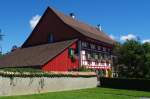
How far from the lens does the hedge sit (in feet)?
125

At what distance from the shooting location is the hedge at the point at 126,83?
3800cm

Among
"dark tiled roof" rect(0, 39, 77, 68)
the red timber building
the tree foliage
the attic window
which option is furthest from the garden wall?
the attic window

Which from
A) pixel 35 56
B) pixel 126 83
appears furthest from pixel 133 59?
pixel 35 56

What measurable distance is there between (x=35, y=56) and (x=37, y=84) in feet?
51.0

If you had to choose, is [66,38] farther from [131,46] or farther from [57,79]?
[57,79]

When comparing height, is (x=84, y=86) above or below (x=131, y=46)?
below

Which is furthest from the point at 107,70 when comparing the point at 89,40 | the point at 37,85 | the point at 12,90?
the point at 12,90

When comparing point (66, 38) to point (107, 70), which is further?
point (107, 70)

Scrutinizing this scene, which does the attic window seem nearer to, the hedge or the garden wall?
the hedge

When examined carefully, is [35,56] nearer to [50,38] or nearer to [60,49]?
[60,49]

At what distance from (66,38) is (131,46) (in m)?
10.1

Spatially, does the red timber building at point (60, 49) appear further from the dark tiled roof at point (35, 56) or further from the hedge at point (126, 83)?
the hedge at point (126, 83)

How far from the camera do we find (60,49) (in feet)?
144

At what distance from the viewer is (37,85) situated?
2889cm
